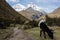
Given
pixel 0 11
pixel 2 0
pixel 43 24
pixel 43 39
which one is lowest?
pixel 43 39

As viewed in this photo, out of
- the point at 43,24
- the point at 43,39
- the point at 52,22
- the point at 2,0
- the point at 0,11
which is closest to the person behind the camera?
the point at 43,24

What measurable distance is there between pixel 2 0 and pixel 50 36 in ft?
390

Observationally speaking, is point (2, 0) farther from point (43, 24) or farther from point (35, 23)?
point (43, 24)

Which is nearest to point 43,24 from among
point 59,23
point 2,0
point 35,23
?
point 35,23

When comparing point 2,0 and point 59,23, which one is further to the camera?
point 2,0

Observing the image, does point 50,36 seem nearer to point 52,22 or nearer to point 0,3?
point 52,22

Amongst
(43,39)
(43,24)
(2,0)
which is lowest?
(43,39)

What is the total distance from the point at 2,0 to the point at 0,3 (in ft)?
40.7

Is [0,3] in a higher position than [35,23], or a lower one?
higher

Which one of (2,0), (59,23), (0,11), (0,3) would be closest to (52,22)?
(59,23)

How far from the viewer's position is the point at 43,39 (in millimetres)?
23766

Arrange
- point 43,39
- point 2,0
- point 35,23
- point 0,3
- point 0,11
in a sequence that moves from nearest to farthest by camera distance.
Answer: point 43,39
point 35,23
point 0,11
point 0,3
point 2,0

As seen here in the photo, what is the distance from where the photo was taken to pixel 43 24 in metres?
22.2

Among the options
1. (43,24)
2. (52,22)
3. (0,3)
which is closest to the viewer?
(43,24)
